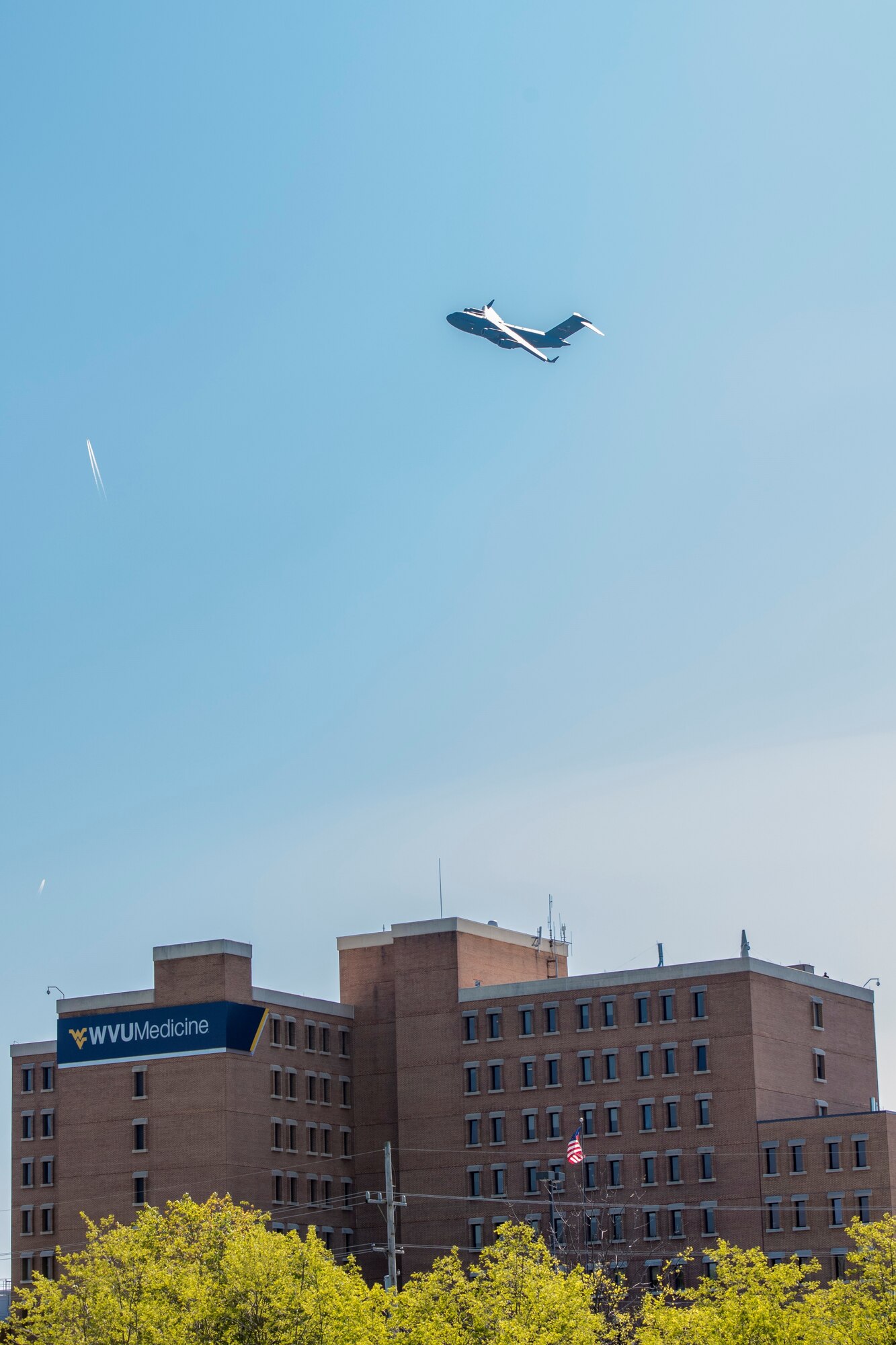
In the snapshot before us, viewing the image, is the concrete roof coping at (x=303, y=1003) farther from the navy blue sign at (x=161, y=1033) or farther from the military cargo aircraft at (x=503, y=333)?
the military cargo aircraft at (x=503, y=333)

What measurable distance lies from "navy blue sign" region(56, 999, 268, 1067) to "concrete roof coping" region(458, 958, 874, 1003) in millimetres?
14172

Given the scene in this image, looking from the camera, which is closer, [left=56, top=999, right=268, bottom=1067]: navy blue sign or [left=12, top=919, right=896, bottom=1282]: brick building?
[left=12, top=919, right=896, bottom=1282]: brick building

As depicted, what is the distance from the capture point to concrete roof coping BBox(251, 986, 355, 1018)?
411 feet

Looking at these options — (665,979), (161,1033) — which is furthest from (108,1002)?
(665,979)

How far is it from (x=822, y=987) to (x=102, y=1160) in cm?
4549

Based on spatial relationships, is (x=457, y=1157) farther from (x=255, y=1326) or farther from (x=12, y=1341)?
(x=255, y=1326)

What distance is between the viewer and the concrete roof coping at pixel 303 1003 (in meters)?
125

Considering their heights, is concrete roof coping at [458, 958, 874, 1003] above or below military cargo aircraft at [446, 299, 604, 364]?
below

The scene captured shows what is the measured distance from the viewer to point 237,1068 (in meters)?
121

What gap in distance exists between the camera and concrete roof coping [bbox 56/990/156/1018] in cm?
12544

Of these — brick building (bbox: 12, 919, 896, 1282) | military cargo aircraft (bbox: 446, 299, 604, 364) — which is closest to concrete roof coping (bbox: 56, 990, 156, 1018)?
brick building (bbox: 12, 919, 896, 1282)

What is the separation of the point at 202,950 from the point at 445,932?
50.5 feet

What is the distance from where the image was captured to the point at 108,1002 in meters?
126

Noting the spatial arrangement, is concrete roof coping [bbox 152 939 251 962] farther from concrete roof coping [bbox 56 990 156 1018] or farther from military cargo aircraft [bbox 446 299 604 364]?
military cargo aircraft [bbox 446 299 604 364]
